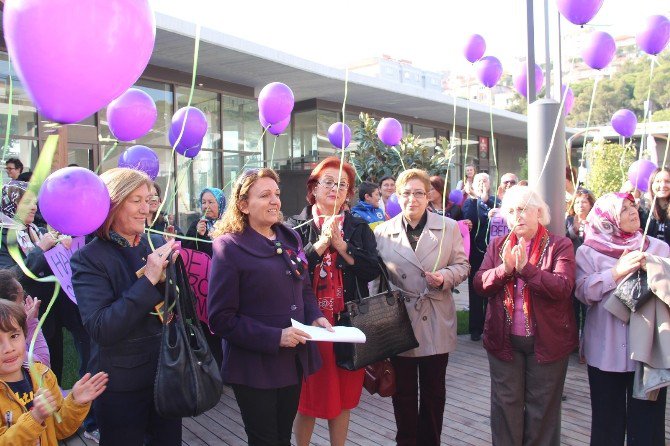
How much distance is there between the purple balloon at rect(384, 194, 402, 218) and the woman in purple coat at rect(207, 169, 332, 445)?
3.73m

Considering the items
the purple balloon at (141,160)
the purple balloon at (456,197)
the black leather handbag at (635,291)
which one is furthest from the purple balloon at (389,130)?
the black leather handbag at (635,291)

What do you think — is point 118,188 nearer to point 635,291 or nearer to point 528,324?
point 528,324

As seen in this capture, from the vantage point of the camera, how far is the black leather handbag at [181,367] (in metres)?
2.12

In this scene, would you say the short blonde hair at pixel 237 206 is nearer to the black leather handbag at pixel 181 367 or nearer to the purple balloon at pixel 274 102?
the black leather handbag at pixel 181 367

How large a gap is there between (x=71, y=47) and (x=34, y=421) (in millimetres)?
1334

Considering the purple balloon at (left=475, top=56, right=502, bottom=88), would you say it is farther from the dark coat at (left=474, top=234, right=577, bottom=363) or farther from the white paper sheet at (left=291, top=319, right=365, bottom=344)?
the white paper sheet at (left=291, top=319, right=365, bottom=344)

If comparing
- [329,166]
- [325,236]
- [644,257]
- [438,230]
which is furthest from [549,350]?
[329,166]

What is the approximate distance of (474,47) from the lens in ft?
15.3

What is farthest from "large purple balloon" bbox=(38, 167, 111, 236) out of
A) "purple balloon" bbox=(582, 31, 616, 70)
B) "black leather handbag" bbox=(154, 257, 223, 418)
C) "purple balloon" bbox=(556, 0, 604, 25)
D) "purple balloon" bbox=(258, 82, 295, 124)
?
"purple balloon" bbox=(582, 31, 616, 70)

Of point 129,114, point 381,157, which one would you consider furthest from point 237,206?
point 381,157

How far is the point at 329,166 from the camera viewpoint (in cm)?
328

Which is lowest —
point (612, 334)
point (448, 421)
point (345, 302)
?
point (448, 421)

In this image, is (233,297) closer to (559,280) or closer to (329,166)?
(329,166)

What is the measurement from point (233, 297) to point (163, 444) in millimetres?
697
